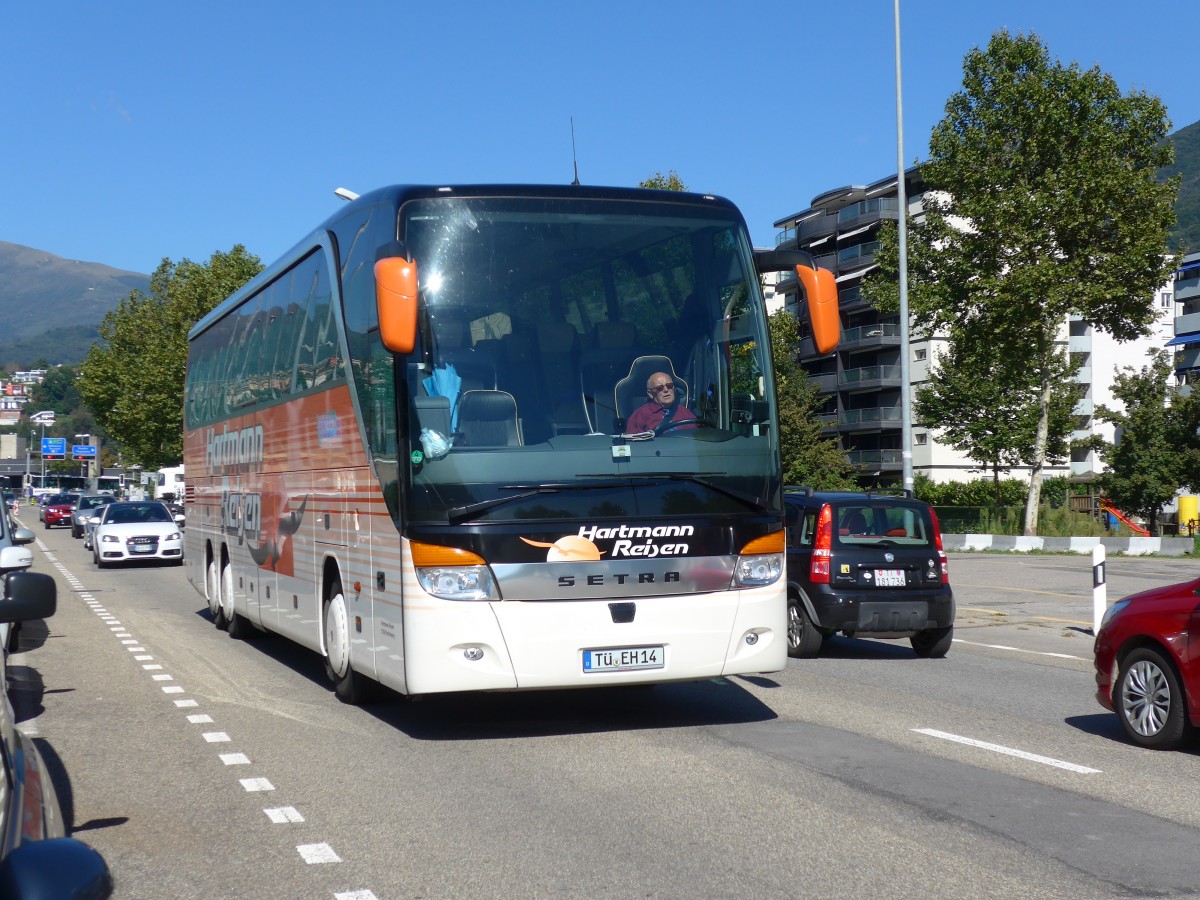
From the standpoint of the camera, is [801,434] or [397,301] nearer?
[397,301]

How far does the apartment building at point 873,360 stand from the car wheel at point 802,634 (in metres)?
69.2

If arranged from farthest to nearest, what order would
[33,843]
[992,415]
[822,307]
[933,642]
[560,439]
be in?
[992,415], [933,642], [822,307], [560,439], [33,843]

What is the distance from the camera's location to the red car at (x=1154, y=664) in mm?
8484

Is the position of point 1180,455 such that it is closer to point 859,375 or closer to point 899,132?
point 899,132

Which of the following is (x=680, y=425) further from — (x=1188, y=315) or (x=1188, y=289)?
(x=1188, y=315)

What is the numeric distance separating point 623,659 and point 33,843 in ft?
21.2

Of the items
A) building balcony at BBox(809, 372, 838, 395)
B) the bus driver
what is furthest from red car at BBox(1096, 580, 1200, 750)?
building balcony at BBox(809, 372, 838, 395)

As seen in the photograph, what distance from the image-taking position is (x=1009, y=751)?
8.63 meters

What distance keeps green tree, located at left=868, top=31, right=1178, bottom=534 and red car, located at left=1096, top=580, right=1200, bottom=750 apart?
34.7m

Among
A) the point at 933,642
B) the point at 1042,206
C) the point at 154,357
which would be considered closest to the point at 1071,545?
the point at 1042,206

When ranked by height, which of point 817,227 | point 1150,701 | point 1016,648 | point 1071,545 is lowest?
point 1071,545

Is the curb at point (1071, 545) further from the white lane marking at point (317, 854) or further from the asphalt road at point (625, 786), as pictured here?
the white lane marking at point (317, 854)

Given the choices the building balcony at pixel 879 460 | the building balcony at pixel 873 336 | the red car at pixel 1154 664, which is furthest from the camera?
the building balcony at pixel 873 336

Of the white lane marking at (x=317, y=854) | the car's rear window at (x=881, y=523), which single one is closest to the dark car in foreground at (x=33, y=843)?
the white lane marking at (x=317, y=854)
